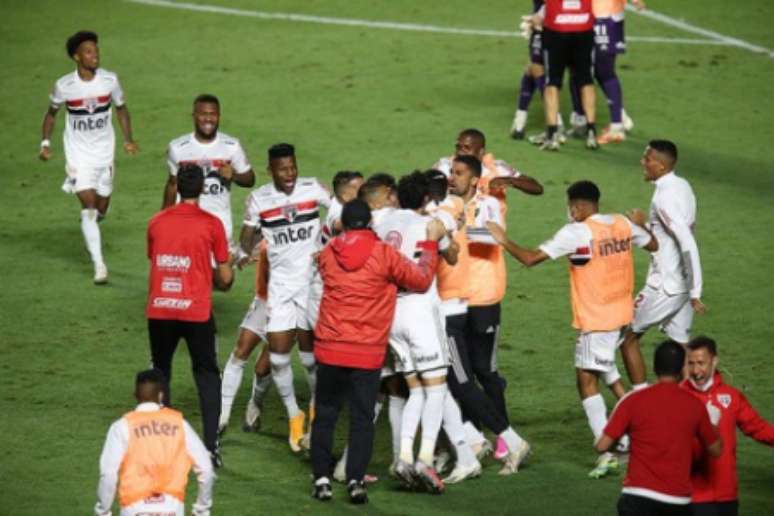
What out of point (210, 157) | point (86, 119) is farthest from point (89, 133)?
point (210, 157)

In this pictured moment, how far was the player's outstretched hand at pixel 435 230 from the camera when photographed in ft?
36.7

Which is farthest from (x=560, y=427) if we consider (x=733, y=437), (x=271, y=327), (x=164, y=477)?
(x=164, y=477)

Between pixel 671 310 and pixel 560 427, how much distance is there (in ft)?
3.89

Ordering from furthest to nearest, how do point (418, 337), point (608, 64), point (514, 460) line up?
1. point (608, 64)
2. point (514, 460)
3. point (418, 337)

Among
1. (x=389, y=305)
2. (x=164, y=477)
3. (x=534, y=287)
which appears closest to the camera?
(x=164, y=477)

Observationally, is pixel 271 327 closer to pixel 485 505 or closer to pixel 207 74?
pixel 485 505

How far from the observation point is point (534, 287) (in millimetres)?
16719

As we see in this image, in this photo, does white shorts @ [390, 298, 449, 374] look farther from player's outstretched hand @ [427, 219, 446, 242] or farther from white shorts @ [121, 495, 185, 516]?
white shorts @ [121, 495, 185, 516]

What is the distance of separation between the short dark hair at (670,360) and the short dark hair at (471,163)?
10.3ft

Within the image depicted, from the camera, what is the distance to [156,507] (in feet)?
29.9

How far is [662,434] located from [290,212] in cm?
403

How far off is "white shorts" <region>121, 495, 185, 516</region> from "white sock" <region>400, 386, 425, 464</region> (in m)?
2.50


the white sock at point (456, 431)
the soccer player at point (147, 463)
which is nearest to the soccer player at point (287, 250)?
the white sock at point (456, 431)

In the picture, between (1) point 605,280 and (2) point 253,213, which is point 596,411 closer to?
(1) point 605,280
